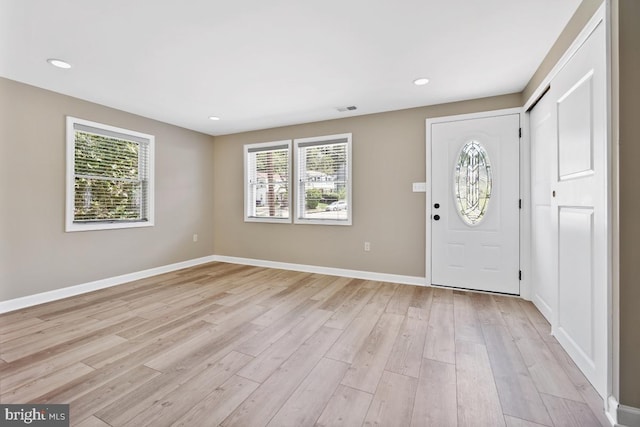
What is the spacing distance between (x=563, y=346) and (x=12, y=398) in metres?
3.68

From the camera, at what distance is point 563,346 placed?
2.15 m

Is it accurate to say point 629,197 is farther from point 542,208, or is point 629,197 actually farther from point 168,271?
point 168,271

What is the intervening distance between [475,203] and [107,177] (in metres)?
4.91

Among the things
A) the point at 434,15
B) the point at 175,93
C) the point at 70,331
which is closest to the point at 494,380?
the point at 434,15

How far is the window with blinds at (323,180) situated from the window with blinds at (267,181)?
9.5 inches

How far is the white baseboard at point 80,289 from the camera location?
9.77 ft

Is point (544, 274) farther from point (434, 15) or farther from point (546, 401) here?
point (434, 15)

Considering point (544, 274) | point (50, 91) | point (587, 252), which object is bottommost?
point (544, 274)

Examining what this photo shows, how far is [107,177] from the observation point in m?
3.84

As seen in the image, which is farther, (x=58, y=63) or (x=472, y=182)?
(x=472, y=182)

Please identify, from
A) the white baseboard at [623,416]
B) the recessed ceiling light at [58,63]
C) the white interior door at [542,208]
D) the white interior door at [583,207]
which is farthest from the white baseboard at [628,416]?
the recessed ceiling light at [58,63]

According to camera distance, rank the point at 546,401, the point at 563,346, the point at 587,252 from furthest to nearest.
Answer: the point at 563,346
the point at 587,252
the point at 546,401

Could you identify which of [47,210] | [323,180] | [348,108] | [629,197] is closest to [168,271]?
[47,210]

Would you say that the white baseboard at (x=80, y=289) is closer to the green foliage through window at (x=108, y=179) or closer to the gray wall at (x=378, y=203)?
the green foliage through window at (x=108, y=179)
